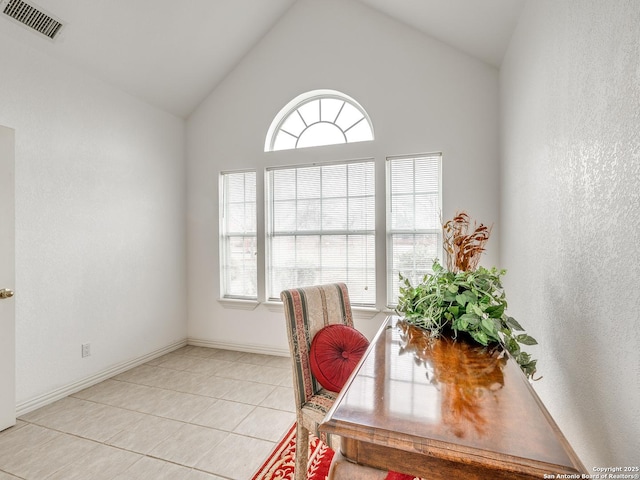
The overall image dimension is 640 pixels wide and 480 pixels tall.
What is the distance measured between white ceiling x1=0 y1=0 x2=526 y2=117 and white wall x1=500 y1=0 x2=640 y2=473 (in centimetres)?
82

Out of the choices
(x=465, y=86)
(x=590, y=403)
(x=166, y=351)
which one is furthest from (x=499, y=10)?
(x=166, y=351)

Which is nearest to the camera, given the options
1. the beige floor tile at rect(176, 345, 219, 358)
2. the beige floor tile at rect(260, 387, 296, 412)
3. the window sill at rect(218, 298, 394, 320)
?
the beige floor tile at rect(260, 387, 296, 412)

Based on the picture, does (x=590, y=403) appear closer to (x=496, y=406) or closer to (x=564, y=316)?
(x=564, y=316)

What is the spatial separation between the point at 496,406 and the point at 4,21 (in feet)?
11.9

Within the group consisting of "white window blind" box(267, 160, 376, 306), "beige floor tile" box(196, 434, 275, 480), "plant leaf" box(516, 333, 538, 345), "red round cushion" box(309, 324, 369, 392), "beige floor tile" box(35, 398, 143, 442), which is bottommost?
"beige floor tile" box(196, 434, 275, 480)

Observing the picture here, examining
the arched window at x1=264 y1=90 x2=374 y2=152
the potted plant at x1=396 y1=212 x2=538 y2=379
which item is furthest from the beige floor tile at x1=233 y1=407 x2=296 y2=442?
the arched window at x1=264 y1=90 x2=374 y2=152

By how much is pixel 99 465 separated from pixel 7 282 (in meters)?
1.41

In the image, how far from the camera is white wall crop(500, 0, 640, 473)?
85 cm

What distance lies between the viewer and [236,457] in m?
1.91

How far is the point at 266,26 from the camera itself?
356cm

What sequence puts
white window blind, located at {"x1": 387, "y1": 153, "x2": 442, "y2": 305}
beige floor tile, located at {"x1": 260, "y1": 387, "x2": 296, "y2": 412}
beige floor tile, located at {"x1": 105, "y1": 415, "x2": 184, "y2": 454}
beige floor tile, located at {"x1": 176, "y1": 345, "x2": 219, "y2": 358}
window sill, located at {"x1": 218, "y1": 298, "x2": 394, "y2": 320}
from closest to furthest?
beige floor tile, located at {"x1": 105, "y1": 415, "x2": 184, "y2": 454} < beige floor tile, located at {"x1": 260, "y1": 387, "x2": 296, "y2": 412} < white window blind, located at {"x1": 387, "y1": 153, "x2": 442, "y2": 305} < window sill, located at {"x1": 218, "y1": 298, "x2": 394, "y2": 320} < beige floor tile, located at {"x1": 176, "y1": 345, "x2": 219, "y2": 358}

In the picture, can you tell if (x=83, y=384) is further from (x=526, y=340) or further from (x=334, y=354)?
(x=526, y=340)

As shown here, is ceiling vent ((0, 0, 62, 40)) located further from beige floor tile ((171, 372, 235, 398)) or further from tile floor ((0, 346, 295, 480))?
beige floor tile ((171, 372, 235, 398))

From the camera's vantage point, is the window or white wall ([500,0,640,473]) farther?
the window
